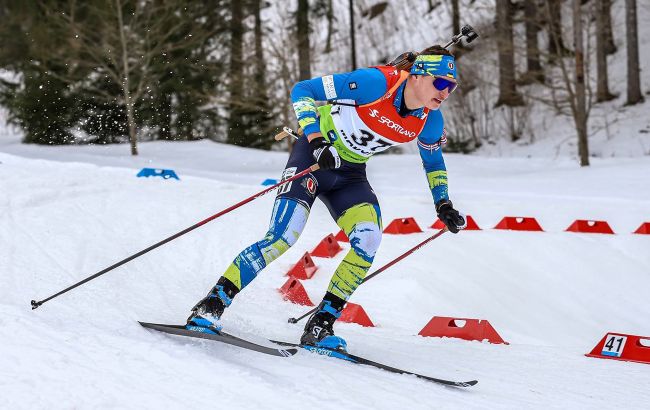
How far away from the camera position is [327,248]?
7125mm

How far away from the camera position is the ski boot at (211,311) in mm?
3611

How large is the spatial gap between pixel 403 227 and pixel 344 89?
440 cm

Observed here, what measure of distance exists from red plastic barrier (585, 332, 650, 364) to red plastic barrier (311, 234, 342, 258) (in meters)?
2.99

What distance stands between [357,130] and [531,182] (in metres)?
9.56

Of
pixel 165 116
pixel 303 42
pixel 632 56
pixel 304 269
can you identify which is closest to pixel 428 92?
pixel 304 269

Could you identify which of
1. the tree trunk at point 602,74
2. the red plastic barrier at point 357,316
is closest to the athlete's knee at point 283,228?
the red plastic barrier at point 357,316

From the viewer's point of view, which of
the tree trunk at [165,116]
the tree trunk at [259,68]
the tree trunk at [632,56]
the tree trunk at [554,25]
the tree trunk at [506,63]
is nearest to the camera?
the tree trunk at [554,25]

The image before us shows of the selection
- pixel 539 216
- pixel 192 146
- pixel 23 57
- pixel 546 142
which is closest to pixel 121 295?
pixel 539 216

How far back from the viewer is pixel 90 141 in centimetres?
2231

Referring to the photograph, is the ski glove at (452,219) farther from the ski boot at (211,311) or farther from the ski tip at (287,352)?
the ski boot at (211,311)

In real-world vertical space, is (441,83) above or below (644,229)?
above

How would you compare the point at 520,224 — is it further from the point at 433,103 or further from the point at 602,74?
the point at 602,74

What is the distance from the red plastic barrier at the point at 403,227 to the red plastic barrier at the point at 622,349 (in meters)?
3.62

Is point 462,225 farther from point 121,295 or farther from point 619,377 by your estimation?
point 121,295
